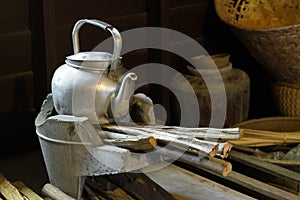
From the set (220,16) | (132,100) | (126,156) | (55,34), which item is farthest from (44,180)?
(220,16)

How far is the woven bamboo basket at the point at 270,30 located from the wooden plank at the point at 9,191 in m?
1.48

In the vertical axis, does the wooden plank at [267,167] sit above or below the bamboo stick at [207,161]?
below

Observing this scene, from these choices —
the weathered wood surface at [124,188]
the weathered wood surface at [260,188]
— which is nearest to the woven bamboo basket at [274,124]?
the weathered wood surface at [260,188]

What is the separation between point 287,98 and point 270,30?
0.45m

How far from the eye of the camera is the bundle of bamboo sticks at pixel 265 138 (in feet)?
9.32

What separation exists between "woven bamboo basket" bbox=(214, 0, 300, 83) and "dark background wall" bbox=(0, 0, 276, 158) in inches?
13.3

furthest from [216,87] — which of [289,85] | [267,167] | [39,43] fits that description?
[39,43]

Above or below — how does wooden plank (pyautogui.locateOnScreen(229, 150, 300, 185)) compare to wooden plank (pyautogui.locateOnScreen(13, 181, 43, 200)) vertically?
below

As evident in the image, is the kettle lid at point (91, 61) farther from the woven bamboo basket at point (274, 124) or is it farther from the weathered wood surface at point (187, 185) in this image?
the woven bamboo basket at point (274, 124)

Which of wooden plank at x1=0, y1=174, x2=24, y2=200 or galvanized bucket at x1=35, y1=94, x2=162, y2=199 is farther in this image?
wooden plank at x1=0, y1=174, x2=24, y2=200

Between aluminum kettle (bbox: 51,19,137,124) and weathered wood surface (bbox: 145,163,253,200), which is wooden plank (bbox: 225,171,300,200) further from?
aluminum kettle (bbox: 51,19,137,124)

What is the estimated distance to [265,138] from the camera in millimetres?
2871

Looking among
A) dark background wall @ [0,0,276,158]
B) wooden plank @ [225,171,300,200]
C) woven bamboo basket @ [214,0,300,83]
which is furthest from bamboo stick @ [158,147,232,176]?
woven bamboo basket @ [214,0,300,83]

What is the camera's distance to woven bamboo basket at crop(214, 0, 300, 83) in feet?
9.71
